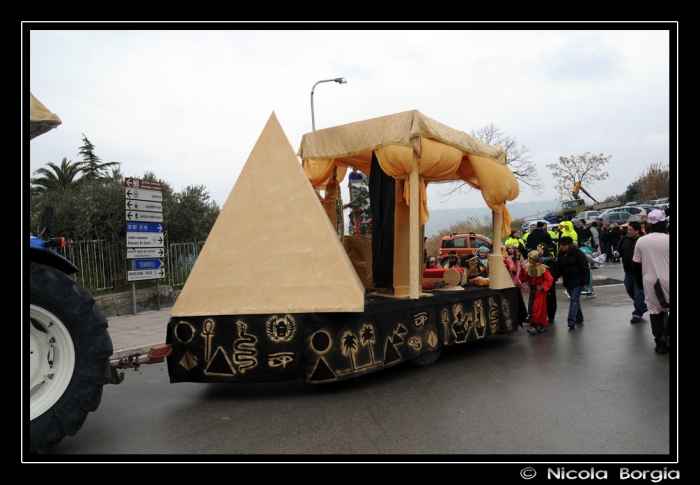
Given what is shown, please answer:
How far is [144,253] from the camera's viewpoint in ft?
36.7

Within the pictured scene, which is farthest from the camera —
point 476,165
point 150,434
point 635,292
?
point 635,292

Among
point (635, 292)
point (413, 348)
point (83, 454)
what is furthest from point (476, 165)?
point (83, 454)

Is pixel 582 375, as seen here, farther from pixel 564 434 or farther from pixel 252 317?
pixel 252 317

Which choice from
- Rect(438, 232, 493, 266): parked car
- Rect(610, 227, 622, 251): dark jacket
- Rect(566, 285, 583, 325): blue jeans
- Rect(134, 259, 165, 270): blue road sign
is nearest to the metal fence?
Rect(134, 259, 165, 270): blue road sign

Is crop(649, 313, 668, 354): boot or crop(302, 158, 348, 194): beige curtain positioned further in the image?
crop(302, 158, 348, 194): beige curtain

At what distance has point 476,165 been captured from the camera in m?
7.64

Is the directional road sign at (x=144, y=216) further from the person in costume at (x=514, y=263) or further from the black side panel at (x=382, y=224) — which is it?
the person in costume at (x=514, y=263)

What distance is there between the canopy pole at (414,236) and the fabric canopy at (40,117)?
398 cm

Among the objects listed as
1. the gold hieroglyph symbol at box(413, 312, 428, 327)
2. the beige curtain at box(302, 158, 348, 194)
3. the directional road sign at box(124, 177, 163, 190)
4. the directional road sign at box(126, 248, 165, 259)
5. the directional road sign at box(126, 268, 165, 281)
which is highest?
the directional road sign at box(124, 177, 163, 190)

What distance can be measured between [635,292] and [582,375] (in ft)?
13.0

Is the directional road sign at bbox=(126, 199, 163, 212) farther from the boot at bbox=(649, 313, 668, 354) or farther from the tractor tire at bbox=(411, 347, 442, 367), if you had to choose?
the boot at bbox=(649, 313, 668, 354)

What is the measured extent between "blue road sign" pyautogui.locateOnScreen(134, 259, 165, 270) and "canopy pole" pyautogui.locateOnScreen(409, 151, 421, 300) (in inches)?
274

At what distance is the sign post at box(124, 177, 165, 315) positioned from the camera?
10.9m
